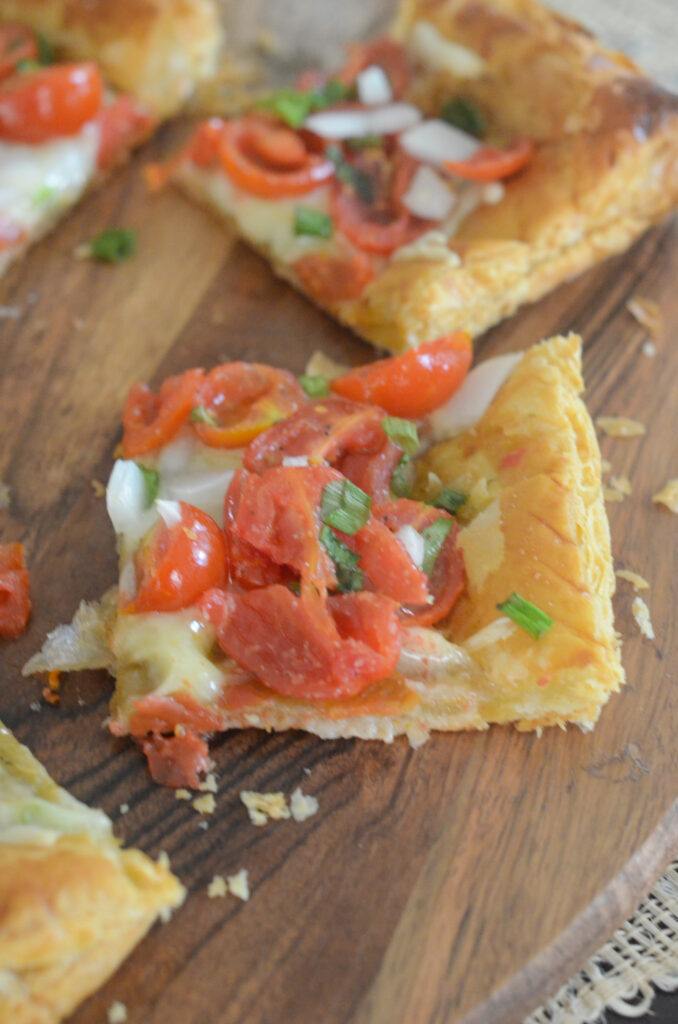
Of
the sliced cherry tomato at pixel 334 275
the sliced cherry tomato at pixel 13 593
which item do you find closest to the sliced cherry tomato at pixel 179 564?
the sliced cherry tomato at pixel 13 593

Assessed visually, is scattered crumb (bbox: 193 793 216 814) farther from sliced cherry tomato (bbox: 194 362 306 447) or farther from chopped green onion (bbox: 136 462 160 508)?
sliced cherry tomato (bbox: 194 362 306 447)

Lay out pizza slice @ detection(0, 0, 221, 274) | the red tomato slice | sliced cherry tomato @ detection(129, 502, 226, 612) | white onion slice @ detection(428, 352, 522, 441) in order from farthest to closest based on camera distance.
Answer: pizza slice @ detection(0, 0, 221, 274), white onion slice @ detection(428, 352, 522, 441), the red tomato slice, sliced cherry tomato @ detection(129, 502, 226, 612)

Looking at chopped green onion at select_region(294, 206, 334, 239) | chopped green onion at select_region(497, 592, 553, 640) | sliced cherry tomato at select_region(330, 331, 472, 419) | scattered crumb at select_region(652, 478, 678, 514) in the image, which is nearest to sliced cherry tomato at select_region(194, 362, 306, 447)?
sliced cherry tomato at select_region(330, 331, 472, 419)

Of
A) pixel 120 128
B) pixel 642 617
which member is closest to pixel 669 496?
pixel 642 617

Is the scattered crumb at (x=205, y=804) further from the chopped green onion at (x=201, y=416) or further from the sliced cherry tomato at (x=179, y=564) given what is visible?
the chopped green onion at (x=201, y=416)

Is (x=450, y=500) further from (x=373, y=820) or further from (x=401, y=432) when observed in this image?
(x=373, y=820)

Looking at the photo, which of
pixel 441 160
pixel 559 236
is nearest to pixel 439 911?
pixel 559 236
